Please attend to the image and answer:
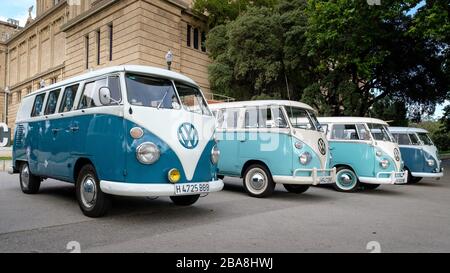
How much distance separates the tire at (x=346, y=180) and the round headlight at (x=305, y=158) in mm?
3173

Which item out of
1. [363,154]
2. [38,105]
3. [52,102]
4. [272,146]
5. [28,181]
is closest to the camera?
[52,102]

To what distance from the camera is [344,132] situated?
12188 mm

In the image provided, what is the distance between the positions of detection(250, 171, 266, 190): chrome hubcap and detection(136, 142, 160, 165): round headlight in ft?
13.6

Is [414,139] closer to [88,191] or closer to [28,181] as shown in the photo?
[88,191]

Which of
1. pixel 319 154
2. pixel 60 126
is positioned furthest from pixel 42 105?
pixel 319 154

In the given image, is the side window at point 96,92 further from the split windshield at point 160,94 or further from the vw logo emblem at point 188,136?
the vw logo emblem at point 188,136

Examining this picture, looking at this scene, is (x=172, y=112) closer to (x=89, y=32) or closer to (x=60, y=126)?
(x=60, y=126)

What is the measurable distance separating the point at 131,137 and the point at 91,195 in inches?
55.3

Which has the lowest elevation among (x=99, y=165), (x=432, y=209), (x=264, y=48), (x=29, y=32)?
(x=432, y=209)

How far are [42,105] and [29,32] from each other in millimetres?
52746

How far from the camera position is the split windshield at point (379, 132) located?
39.1 ft

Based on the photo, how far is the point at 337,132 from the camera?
12.3 m

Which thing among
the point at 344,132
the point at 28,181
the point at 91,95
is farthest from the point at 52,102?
the point at 344,132
